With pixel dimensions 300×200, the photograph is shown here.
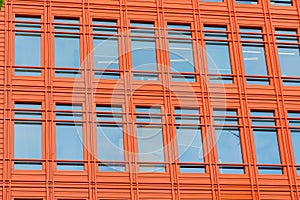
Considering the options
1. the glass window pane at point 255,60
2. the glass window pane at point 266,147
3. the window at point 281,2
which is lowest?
the glass window pane at point 266,147

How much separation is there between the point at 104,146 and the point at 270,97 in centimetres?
779

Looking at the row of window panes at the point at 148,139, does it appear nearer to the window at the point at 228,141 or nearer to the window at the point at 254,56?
the window at the point at 228,141

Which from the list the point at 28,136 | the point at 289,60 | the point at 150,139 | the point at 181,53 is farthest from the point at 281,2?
the point at 28,136

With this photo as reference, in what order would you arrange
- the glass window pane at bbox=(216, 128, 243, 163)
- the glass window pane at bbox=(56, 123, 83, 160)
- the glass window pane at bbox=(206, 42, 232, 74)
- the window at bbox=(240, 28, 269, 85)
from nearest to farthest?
the glass window pane at bbox=(56, 123, 83, 160)
the glass window pane at bbox=(216, 128, 243, 163)
the glass window pane at bbox=(206, 42, 232, 74)
the window at bbox=(240, 28, 269, 85)

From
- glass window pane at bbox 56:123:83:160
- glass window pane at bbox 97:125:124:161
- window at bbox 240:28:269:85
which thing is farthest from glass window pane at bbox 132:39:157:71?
window at bbox 240:28:269:85

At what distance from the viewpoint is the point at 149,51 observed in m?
36.0

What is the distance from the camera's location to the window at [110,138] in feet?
108

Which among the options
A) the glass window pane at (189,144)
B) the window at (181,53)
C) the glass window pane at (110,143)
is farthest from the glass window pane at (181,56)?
the glass window pane at (110,143)

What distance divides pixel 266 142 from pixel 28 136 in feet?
32.9

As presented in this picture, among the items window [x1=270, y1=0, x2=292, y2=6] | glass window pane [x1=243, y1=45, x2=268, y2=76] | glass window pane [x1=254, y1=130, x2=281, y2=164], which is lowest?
glass window pane [x1=254, y1=130, x2=281, y2=164]

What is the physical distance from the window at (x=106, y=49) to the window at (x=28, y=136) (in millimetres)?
3110

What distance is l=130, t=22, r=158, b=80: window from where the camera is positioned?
35312 millimetres

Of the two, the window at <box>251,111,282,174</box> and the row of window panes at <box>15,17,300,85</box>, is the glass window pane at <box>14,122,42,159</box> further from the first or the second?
the window at <box>251,111,282,174</box>

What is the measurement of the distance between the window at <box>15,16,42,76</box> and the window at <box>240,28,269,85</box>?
9112 mm
